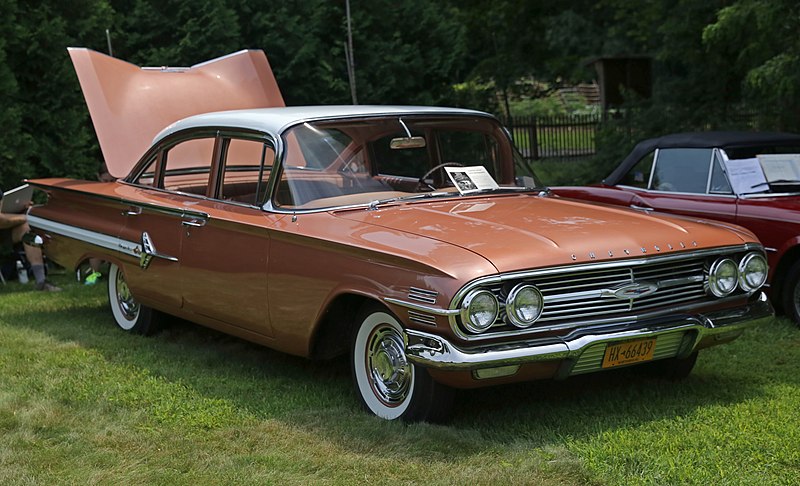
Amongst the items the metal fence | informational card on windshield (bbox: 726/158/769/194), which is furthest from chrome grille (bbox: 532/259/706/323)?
the metal fence

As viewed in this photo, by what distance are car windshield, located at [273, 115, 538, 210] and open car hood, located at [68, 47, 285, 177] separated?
297 cm

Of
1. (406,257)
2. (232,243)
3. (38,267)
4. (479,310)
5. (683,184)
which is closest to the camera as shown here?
(479,310)

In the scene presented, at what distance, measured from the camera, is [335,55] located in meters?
14.6

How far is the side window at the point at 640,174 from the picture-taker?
8.78m

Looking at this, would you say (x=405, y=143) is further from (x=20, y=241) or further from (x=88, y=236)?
(x=20, y=241)

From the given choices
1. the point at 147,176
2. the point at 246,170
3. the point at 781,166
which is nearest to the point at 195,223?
the point at 246,170

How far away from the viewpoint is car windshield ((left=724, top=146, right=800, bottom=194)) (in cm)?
795

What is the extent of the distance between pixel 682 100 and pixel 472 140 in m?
10.9

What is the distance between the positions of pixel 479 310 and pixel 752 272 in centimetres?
174

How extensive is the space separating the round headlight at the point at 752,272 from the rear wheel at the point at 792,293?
191 centimetres

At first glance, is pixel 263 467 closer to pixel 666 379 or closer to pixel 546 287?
pixel 546 287

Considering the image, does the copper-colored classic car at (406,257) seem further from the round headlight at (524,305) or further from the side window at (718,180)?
the side window at (718,180)

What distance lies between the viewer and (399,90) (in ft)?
49.2

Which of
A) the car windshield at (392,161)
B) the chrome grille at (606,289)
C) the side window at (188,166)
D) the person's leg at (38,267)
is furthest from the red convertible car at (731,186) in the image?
the person's leg at (38,267)
